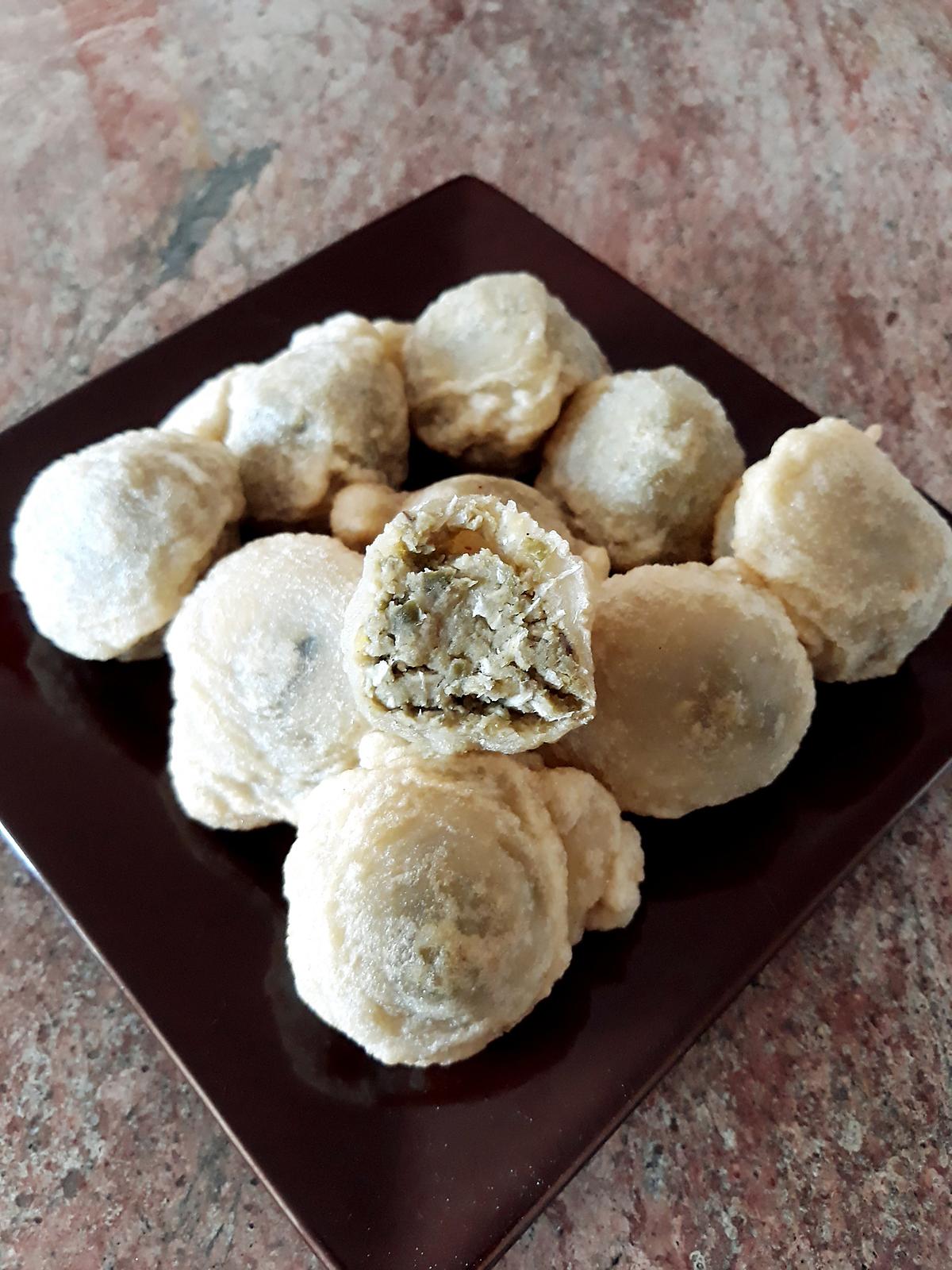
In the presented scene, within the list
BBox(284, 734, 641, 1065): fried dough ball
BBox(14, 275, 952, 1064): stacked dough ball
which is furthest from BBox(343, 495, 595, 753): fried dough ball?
BBox(284, 734, 641, 1065): fried dough ball

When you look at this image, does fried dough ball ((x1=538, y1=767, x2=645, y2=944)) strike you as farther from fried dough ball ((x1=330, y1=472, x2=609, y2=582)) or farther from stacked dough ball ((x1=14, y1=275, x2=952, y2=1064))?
fried dough ball ((x1=330, y1=472, x2=609, y2=582))

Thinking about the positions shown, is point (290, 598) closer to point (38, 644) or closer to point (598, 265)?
point (38, 644)

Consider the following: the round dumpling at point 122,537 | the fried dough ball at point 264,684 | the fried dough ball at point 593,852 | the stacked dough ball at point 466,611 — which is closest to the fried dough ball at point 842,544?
the stacked dough ball at point 466,611

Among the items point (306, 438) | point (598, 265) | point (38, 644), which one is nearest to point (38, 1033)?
point (38, 644)

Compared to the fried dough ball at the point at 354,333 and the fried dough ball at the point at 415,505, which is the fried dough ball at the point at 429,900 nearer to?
the fried dough ball at the point at 415,505

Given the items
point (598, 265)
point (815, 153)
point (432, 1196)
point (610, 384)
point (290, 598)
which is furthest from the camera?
point (815, 153)

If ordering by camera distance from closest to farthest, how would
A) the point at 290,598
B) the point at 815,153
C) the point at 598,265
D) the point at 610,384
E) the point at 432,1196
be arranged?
the point at 432,1196 → the point at 290,598 → the point at 610,384 → the point at 598,265 → the point at 815,153
